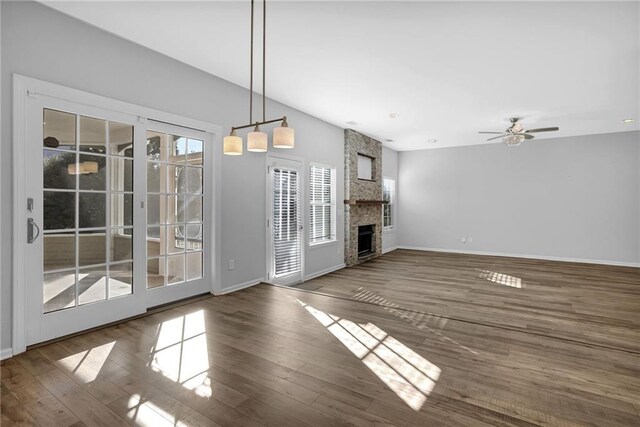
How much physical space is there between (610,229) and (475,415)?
780 centimetres

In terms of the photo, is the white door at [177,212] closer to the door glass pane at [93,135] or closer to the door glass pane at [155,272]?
the door glass pane at [155,272]

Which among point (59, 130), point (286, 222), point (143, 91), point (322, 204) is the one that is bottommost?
point (286, 222)

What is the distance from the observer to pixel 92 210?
120 inches

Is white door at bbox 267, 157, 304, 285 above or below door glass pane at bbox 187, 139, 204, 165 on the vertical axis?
below

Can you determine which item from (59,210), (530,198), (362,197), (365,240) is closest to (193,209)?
(59,210)

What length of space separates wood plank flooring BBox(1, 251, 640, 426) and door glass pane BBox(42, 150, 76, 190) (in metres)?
1.35

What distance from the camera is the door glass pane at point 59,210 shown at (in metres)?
2.75

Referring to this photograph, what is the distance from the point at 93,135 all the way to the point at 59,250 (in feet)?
3.58

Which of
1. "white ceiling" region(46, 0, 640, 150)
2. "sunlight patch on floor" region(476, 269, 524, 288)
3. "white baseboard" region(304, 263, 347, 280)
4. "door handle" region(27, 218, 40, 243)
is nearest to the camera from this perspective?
"door handle" region(27, 218, 40, 243)

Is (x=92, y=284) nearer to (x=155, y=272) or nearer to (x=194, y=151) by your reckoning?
(x=155, y=272)

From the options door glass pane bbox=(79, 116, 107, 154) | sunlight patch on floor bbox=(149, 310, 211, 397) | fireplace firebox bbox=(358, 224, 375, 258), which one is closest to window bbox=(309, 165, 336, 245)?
fireplace firebox bbox=(358, 224, 375, 258)

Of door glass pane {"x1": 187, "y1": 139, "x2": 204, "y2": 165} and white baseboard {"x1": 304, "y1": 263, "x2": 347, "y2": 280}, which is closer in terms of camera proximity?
door glass pane {"x1": 187, "y1": 139, "x2": 204, "y2": 165}

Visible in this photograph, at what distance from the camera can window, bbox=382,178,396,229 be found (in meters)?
9.23

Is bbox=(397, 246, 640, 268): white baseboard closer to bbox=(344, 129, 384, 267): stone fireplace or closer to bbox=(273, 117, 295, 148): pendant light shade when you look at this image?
bbox=(344, 129, 384, 267): stone fireplace
